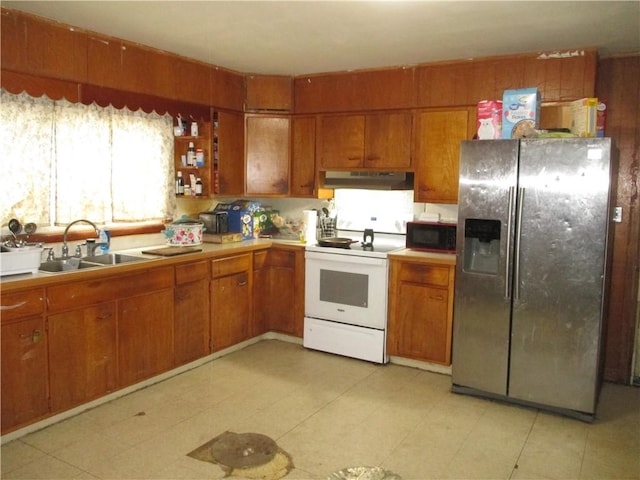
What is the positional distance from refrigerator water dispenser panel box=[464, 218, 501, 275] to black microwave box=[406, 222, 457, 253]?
0.48m

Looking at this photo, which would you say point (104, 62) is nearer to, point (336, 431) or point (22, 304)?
point (22, 304)

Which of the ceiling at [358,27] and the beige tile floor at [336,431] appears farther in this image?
the ceiling at [358,27]

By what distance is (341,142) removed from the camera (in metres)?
4.54

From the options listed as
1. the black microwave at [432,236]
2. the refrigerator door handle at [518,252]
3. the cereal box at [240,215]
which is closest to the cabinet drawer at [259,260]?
the cereal box at [240,215]

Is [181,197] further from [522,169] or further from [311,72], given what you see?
[522,169]

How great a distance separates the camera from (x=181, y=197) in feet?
14.7

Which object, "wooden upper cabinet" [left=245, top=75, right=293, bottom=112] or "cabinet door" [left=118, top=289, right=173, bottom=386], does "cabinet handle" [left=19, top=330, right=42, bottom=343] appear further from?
"wooden upper cabinet" [left=245, top=75, right=293, bottom=112]

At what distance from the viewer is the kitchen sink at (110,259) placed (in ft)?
11.8

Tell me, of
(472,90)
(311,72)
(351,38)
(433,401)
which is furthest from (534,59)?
(433,401)

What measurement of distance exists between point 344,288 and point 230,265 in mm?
928

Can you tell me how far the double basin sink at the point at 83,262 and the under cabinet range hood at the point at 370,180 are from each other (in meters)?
1.79

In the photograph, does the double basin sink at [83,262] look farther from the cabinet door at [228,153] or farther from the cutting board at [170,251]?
the cabinet door at [228,153]

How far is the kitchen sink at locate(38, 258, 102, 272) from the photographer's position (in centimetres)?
326

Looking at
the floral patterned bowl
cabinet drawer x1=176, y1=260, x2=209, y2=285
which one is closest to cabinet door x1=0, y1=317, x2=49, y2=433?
cabinet drawer x1=176, y1=260, x2=209, y2=285
